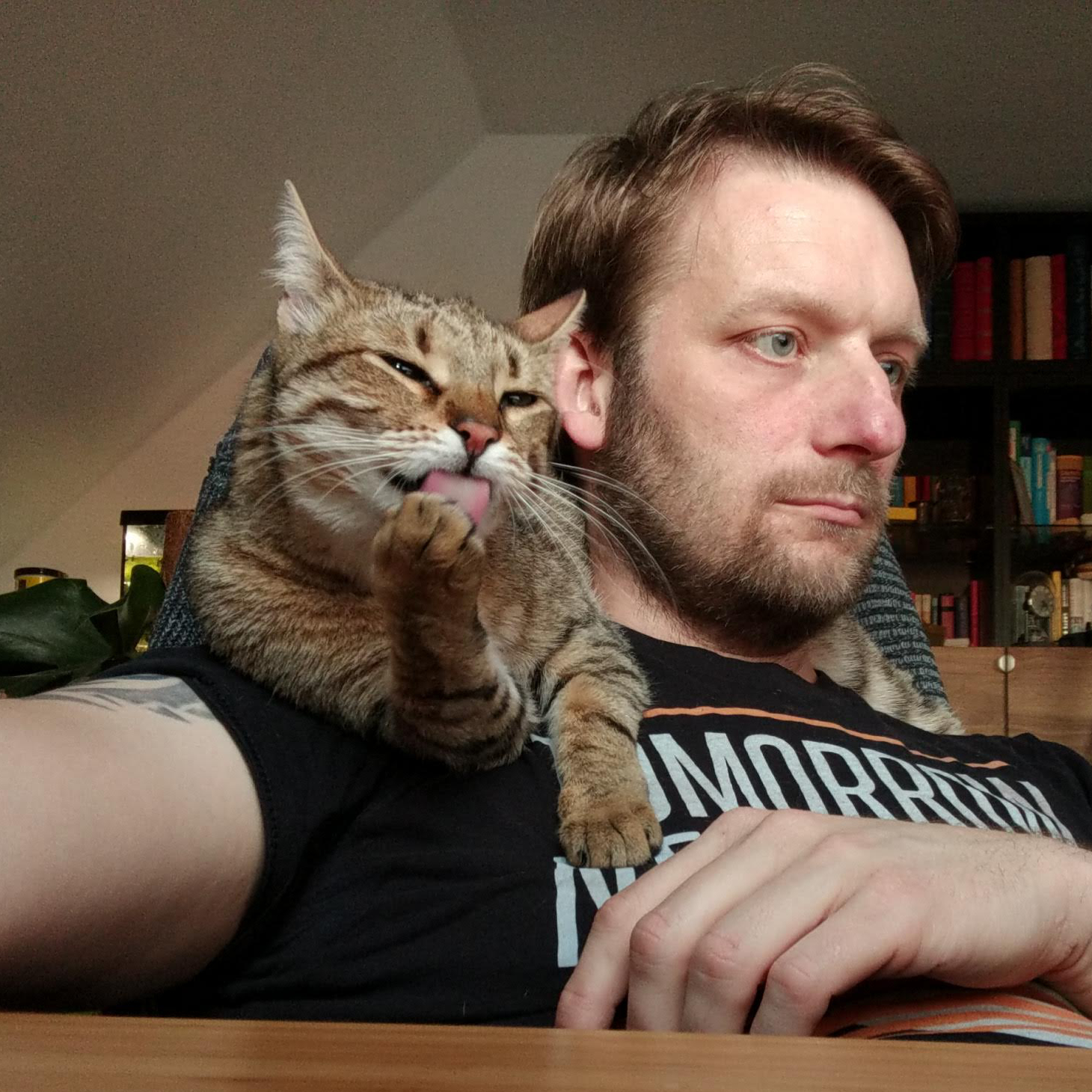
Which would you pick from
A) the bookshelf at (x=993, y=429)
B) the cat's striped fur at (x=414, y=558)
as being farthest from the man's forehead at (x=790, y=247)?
the bookshelf at (x=993, y=429)

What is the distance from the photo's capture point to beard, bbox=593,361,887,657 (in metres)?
1.10

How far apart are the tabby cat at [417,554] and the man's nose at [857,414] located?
1.01 ft

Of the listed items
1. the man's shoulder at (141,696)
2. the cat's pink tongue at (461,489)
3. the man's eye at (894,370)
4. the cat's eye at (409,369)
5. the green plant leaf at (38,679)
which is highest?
the man's eye at (894,370)

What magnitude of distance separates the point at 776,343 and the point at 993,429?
2.63 metres

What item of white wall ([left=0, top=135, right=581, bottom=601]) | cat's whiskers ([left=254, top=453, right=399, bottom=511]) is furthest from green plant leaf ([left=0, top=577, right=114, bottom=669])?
white wall ([left=0, top=135, right=581, bottom=601])

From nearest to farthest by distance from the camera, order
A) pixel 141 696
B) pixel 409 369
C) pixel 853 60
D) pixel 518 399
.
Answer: pixel 141 696
pixel 409 369
pixel 518 399
pixel 853 60

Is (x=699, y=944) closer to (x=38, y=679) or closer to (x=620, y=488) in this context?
(x=620, y=488)

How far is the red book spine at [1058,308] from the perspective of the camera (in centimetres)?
339

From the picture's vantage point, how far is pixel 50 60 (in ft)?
6.22

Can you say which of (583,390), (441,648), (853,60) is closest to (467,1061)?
(441,648)

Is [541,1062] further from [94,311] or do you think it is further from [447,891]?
[94,311]

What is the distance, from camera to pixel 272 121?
96.0 inches

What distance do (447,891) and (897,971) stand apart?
1.04 ft

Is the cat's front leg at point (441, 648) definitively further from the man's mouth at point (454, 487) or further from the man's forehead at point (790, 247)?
the man's forehead at point (790, 247)
